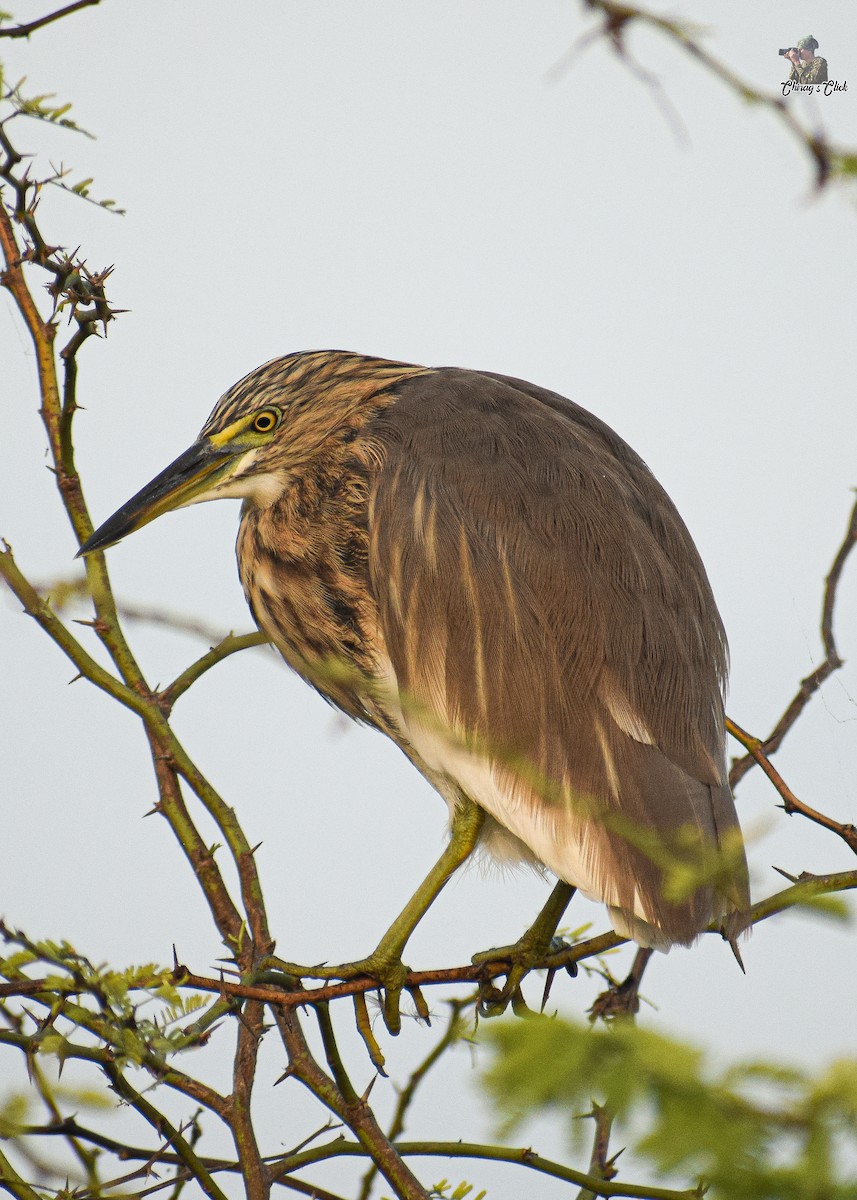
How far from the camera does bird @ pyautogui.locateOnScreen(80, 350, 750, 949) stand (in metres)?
1.31

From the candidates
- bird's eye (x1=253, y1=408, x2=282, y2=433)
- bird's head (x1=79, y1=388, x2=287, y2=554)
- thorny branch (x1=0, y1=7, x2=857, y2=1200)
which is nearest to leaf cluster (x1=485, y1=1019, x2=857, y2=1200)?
thorny branch (x1=0, y1=7, x2=857, y2=1200)

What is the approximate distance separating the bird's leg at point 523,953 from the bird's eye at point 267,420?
0.75m

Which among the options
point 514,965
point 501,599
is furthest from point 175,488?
point 514,965

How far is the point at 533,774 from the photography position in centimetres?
44

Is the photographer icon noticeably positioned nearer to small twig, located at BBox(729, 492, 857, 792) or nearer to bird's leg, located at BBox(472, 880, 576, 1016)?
small twig, located at BBox(729, 492, 857, 792)

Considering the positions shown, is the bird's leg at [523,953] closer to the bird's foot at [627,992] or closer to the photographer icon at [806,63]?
the bird's foot at [627,992]

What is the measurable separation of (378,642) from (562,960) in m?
0.49

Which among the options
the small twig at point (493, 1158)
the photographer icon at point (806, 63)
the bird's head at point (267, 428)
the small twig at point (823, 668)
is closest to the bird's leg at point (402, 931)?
the small twig at point (493, 1158)

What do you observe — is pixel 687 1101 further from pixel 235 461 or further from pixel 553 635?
pixel 235 461

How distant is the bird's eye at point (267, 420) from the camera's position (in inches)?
69.0

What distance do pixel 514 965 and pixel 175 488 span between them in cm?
76

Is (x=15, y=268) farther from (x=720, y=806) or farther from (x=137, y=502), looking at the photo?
(x=720, y=806)

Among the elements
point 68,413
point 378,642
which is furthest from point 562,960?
point 68,413

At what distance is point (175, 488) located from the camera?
164cm
